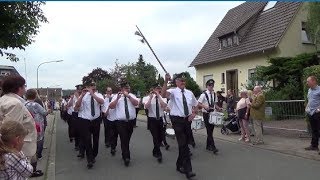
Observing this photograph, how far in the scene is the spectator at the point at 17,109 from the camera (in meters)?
6.34

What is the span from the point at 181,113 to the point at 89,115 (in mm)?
2590

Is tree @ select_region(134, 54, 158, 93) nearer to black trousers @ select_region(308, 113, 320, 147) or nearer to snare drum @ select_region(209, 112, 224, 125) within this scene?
snare drum @ select_region(209, 112, 224, 125)

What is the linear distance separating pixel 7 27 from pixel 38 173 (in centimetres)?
620

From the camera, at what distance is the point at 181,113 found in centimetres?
1034

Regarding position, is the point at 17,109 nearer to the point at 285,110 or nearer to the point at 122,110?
the point at 122,110

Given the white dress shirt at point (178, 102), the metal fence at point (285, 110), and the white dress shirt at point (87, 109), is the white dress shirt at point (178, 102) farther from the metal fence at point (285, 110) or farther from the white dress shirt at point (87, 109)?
the metal fence at point (285, 110)

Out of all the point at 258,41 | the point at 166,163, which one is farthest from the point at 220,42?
the point at 166,163

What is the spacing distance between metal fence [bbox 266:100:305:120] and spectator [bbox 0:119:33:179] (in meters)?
13.2

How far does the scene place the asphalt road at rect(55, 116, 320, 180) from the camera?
33.1ft

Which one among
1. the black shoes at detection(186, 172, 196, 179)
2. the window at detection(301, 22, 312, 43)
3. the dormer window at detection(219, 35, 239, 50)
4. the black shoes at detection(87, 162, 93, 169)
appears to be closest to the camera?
the black shoes at detection(186, 172, 196, 179)

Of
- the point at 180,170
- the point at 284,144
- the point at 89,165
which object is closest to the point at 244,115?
the point at 284,144

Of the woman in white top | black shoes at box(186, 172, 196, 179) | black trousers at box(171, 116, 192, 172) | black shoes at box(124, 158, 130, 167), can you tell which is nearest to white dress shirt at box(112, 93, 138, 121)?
black shoes at box(124, 158, 130, 167)

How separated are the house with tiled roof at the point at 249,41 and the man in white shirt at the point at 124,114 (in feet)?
62.1

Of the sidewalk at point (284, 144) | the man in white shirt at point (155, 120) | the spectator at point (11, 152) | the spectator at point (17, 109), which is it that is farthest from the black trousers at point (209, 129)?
the spectator at point (11, 152)
